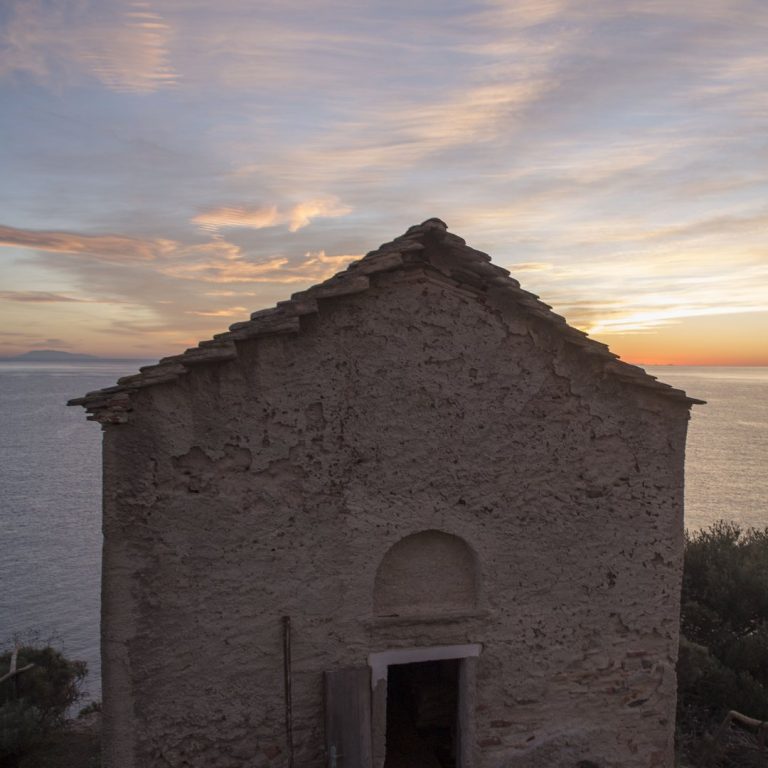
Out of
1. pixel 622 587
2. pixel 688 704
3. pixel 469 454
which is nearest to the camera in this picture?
pixel 469 454

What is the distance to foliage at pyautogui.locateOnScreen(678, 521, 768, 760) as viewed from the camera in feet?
40.9

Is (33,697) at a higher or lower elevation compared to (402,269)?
lower

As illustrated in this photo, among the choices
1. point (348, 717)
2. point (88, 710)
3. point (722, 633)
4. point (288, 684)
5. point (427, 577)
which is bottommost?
point (88, 710)

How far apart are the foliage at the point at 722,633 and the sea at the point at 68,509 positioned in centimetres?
1530

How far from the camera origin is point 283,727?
246 inches

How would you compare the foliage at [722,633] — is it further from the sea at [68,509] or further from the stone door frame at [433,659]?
the sea at [68,509]

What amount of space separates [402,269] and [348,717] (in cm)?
448

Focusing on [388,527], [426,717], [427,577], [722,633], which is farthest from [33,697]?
[722,633]

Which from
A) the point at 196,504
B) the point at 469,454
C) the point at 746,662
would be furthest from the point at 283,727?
the point at 746,662

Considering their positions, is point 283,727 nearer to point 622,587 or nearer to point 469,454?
point 469,454

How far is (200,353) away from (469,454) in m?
2.88

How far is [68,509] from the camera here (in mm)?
38094

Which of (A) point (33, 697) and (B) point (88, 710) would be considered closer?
(A) point (33, 697)

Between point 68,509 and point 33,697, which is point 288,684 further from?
point 68,509
